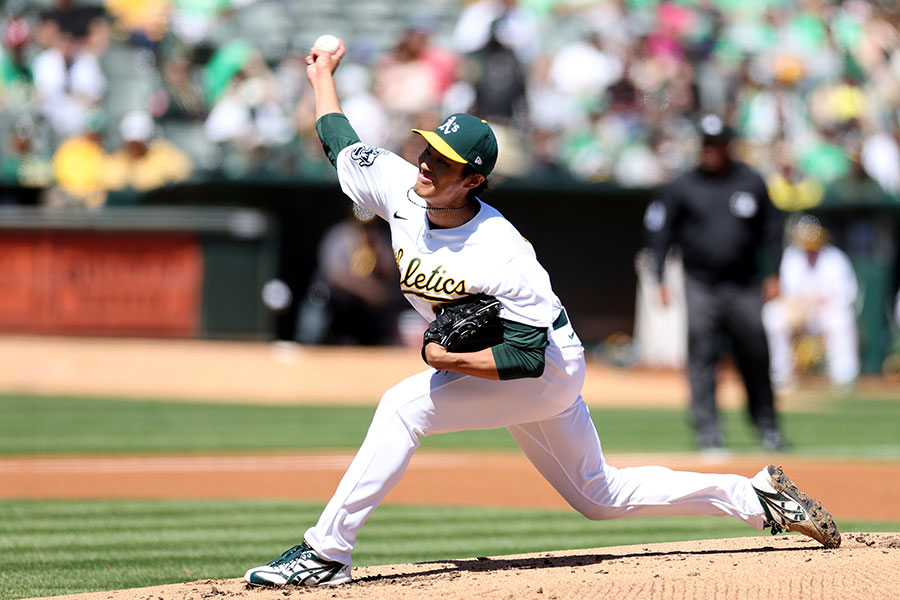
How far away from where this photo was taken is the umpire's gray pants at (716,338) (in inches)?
338

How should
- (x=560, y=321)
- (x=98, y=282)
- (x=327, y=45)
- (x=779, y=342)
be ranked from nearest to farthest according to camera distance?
1. (x=560, y=321)
2. (x=327, y=45)
3. (x=98, y=282)
4. (x=779, y=342)

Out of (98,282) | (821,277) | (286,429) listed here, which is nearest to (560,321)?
(286,429)

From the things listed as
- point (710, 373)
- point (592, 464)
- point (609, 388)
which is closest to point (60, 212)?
point (609, 388)

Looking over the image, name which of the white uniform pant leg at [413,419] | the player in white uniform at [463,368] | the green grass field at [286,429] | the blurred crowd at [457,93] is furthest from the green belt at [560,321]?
the blurred crowd at [457,93]

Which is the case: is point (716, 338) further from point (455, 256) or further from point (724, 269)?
point (455, 256)

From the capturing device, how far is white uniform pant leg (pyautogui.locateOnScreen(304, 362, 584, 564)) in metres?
4.05

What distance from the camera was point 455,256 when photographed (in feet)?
13.2

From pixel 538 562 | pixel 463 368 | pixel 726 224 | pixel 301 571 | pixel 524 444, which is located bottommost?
pixel 538 562

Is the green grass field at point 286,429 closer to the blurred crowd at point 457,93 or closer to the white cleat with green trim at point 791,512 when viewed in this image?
the blurred crowd at point 457,93

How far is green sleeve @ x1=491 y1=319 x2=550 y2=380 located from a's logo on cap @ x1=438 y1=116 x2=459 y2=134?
63 cm

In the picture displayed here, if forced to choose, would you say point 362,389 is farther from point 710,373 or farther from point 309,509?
point 309,509

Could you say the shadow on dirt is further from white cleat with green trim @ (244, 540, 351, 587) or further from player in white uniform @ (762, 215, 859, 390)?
player in white uniform @ (762, 215, 859, 390)

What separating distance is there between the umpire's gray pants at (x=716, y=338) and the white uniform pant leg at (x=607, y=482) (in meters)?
4.04

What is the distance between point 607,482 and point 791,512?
70cm
